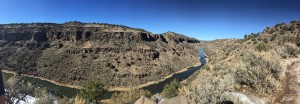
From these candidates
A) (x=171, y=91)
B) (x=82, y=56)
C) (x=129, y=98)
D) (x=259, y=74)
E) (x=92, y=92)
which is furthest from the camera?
(x=82, y=56)

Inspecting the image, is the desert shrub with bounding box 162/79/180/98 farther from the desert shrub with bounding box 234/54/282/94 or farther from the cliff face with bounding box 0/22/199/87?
the cliff face with bounding box 0/22/199/87

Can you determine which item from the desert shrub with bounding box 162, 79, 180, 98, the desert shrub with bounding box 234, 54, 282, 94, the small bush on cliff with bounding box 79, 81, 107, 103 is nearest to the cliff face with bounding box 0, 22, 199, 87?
the small bush on cliff with bounding box 79, 81, 107, 103

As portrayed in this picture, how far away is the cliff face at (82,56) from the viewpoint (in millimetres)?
114375

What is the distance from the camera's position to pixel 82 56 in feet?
411

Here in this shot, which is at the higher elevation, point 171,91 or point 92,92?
point 171,91

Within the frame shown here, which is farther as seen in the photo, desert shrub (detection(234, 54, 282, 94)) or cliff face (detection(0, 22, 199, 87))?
cliff face (detection(0, 22, 199, 87))

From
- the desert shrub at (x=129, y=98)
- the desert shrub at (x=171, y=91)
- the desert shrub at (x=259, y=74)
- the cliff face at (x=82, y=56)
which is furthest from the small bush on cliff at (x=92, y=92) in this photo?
the cliff face at (x=82, y=56)

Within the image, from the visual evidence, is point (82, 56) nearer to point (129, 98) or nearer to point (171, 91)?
point (129, 98)

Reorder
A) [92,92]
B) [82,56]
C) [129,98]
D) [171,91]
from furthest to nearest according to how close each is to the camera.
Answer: [82,56], [92,92], [129,98], [171,91]

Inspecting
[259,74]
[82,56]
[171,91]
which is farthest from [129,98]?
[82,56]

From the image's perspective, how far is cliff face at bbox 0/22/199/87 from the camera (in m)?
114

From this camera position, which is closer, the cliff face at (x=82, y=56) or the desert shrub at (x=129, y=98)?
the desert shrub at (x=129, y=98)

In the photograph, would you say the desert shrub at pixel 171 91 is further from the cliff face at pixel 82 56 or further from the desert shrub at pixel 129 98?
the cliff face at pixel 82 56

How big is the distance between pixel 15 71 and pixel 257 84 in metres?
117
